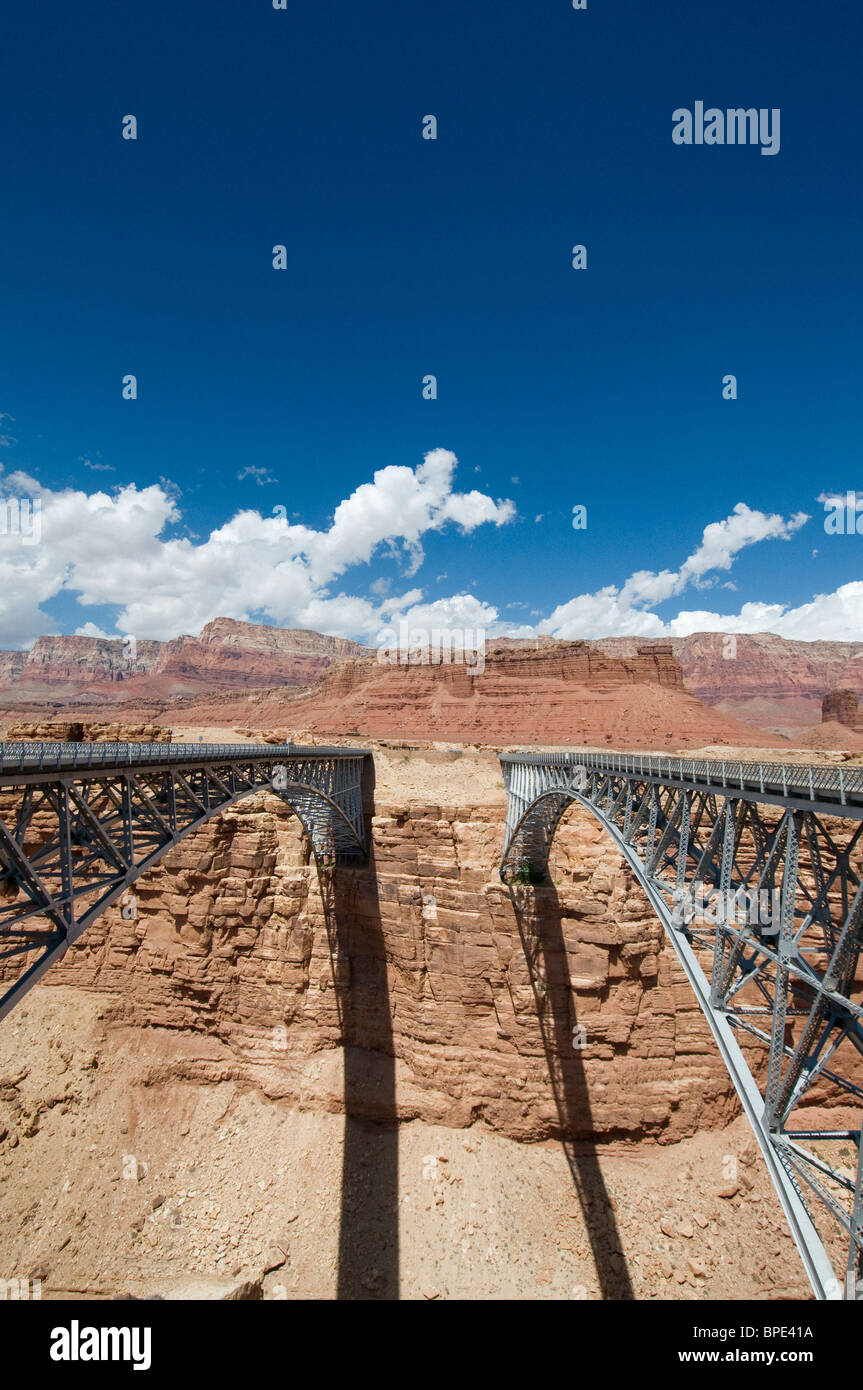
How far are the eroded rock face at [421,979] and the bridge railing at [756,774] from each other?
34.7ft

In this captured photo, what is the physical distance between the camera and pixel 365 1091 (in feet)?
75.5

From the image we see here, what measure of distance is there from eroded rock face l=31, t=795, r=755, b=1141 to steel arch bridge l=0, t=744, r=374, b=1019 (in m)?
4.91

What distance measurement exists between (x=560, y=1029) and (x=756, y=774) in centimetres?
1747

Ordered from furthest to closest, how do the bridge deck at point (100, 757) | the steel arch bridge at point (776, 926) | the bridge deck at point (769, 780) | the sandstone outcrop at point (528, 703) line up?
the sandstone outcrop at point (528, 703)
the bridge deck at point (100, 757)
the bridge deck at point (769, 780)
the steel arch bridge at point (776, 926)

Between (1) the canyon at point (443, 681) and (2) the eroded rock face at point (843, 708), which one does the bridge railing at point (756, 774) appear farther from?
(2) the eroded rock face at point (843, 708)

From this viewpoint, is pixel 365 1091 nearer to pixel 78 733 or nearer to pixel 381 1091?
pixel 381 1091

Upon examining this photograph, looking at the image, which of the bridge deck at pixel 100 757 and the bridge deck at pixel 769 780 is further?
the bridge deck at pixel 100 757

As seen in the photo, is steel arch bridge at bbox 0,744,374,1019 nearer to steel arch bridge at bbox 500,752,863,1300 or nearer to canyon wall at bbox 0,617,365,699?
steel arch bridge at bbox 500,752,863,1300

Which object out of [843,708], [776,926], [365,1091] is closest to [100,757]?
[776,926]

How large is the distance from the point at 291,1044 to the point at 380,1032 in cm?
402

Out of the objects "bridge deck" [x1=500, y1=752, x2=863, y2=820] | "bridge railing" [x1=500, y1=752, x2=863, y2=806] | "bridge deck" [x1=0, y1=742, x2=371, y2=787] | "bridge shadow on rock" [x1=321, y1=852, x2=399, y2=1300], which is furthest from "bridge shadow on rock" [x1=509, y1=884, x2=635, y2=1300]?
"bridge deck" [x1=0, y1=742, x2=371, y2=787]

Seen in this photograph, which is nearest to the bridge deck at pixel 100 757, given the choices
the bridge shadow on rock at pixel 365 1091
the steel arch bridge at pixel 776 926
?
the steel arch bridge at pixel 776 926

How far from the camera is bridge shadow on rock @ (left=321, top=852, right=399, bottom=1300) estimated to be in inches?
715

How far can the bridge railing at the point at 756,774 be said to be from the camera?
8391 millimetres
